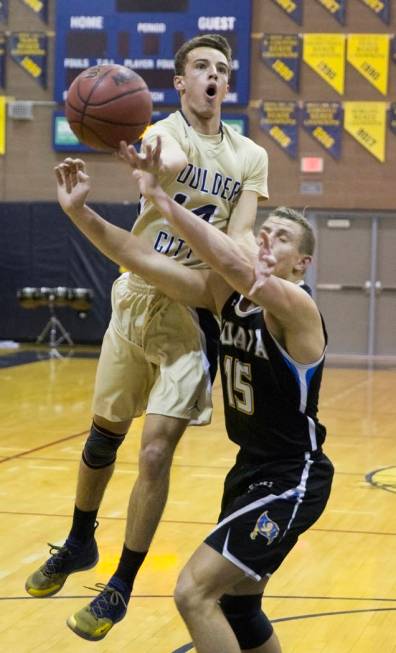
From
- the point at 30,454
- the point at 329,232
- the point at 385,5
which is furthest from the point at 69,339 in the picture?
the point at 30,454

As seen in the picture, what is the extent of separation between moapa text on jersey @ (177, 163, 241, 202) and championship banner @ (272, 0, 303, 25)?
1288 cm

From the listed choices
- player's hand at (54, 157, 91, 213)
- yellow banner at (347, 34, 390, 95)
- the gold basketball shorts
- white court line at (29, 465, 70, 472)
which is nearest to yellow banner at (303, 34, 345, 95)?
yellow banner at (347, 34, 390, 95)

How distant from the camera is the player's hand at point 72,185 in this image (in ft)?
12.0

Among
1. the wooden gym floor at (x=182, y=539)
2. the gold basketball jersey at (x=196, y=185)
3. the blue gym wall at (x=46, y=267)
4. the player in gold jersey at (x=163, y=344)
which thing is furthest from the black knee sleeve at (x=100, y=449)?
the blue gym wall at (x=46, y=267)

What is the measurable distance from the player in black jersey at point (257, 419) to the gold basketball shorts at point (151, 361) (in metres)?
0.51

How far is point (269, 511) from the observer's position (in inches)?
130

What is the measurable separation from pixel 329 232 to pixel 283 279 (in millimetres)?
13606

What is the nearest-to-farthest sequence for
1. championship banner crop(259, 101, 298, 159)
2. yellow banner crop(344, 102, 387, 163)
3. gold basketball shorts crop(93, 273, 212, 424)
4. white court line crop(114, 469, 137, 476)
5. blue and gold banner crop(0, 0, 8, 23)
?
gold basketball shorts crop(93, 273, 212, 424) < white court line crop(114, 469, 137, 476) < yellow banner crop(344, 102, 387, 163) < championship banner crop(259, 101, 298, 159) < blue and gold banner crop(0, 0, 8, 23)

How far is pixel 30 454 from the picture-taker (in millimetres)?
8000

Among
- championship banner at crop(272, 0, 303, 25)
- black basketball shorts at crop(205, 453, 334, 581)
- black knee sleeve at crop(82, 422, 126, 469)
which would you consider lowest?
black knee sleeve at crop(82, 422, 126, 469)

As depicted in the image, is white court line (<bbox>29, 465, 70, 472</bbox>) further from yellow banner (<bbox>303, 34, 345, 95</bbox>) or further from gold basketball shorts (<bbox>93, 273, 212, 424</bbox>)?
yellow banner (<bbox>303, 34, 345, 95</bbox>)

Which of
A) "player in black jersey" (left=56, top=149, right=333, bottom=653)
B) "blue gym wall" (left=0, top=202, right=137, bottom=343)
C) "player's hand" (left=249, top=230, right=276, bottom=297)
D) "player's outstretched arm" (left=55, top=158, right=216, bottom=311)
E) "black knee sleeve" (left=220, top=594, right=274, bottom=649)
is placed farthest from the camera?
Result: "blue gym wall" (left=0, top=202, right=137, bottom=343)

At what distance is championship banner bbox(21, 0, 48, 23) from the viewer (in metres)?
17.1

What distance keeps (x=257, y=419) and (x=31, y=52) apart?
14.8 metres
